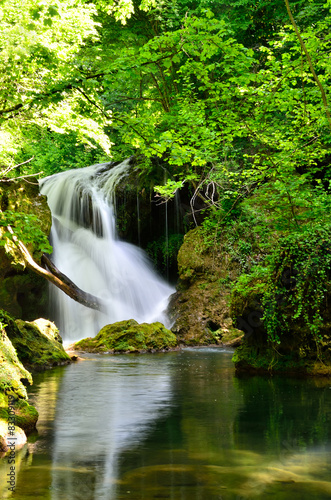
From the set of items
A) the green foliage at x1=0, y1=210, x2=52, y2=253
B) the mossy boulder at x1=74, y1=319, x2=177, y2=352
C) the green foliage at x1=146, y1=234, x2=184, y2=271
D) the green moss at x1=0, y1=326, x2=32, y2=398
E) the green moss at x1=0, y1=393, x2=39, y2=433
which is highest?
the green foliage at x1=0, y1=210, x2=52, y2=253

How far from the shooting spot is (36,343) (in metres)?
10.8

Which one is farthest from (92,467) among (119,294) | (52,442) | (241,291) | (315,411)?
(119,294)

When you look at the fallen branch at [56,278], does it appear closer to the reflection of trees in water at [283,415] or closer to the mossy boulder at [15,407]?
the reflection of trees in water at [283,415]

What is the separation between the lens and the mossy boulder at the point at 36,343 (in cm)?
1002

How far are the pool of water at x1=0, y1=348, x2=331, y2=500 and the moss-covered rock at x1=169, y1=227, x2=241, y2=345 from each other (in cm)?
652

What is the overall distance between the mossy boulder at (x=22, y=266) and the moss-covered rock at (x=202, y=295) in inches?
189

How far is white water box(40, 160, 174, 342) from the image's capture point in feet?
56.1

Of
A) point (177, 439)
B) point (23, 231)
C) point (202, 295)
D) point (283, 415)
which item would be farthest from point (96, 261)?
point (177, 439)

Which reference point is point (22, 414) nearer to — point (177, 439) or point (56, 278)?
point (177, 439)

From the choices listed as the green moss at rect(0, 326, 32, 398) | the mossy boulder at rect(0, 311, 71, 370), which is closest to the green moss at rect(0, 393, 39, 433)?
the green moss at rect(0, 326, 32, 398)

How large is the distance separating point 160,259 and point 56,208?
485 centimetres

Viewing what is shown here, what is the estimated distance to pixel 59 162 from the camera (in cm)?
3222

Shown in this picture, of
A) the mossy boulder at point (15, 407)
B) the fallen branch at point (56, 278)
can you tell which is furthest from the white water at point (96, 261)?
the mossy boulder at point (15, 407)

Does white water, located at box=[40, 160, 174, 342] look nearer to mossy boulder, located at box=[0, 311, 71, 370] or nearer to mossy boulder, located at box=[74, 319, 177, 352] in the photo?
mossy boulder, located at box=[74, 319, 177, 352]
